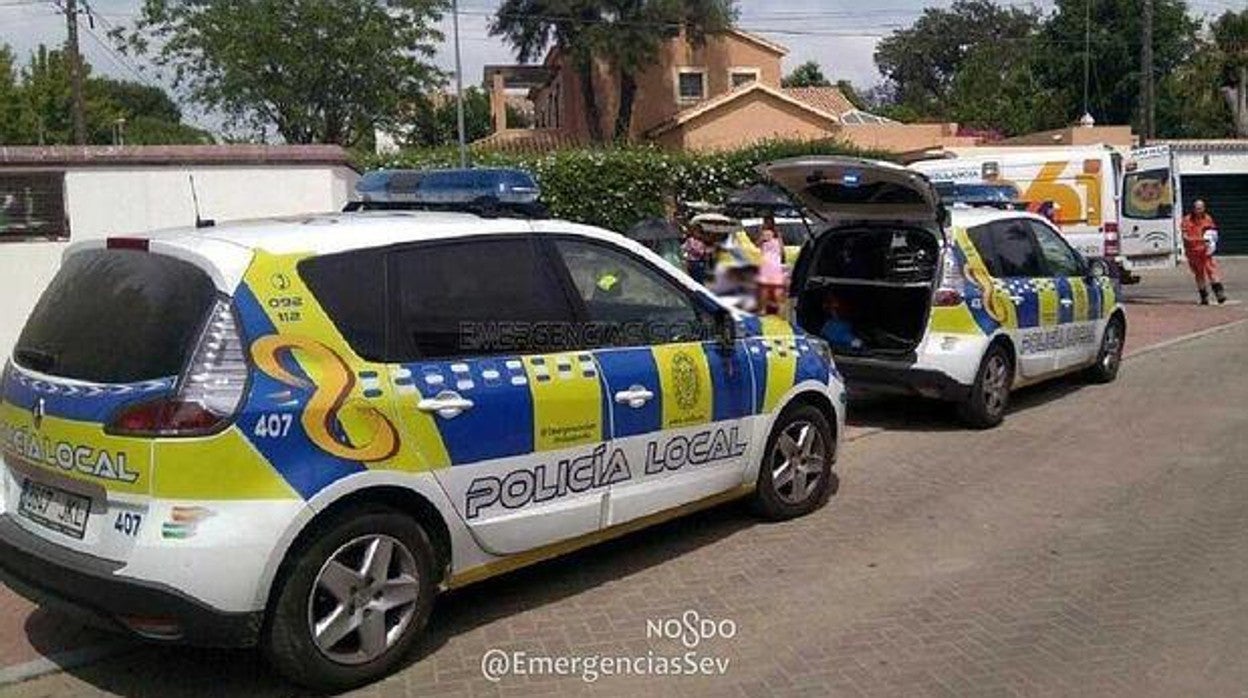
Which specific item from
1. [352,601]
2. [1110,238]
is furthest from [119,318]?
[1110,238]

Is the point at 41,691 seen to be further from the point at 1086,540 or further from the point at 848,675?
the point at 1086,540

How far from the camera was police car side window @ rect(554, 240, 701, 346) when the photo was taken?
4.82 metres

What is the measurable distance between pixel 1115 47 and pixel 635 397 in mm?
44859

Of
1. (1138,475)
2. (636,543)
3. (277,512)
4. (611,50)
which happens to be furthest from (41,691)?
(611,50)

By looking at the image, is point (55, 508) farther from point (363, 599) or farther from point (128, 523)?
point (363, 599)

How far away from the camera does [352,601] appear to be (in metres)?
3.95

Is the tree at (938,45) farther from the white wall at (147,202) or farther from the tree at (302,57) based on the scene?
the white wall at (147,202)

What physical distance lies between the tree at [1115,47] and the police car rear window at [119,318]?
45.1 meters

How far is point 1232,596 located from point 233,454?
4.06 m

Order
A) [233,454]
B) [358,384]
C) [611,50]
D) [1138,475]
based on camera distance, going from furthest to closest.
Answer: [611,50] < [1138,475] < [358,384] < [233,454]

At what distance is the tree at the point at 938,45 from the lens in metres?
79.6

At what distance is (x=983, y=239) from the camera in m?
8.44

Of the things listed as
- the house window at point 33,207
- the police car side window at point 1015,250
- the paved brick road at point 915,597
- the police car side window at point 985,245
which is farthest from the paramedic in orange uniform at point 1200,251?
the house window at point 33,207

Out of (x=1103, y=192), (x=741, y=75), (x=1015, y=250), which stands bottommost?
(x=1015, y=250)
